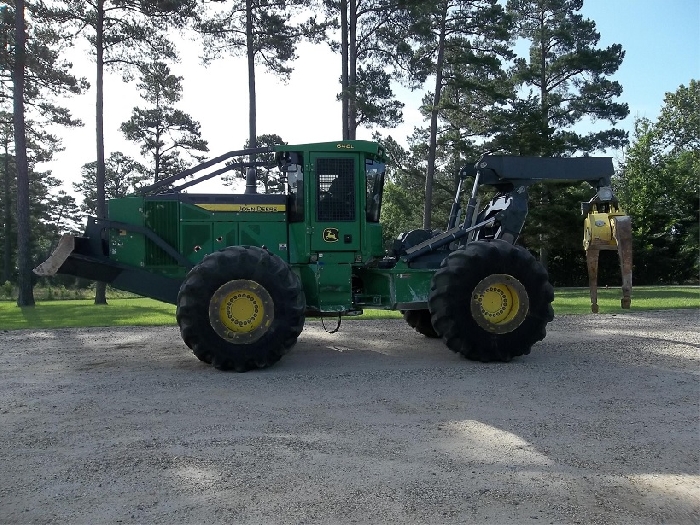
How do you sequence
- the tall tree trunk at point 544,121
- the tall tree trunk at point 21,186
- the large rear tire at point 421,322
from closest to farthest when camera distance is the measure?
the large rear tire at point 421,322
the tall tree trunk at point 21,186
the tall tree trunk at point 544,121

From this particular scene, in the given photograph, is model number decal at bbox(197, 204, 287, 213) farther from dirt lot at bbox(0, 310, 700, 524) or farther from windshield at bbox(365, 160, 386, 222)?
dirt lot at bbox(0, 310, 700, 524)

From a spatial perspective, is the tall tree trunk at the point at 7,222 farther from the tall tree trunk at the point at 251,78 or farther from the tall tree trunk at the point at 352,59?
the tall tree trunk at the point at 352,59

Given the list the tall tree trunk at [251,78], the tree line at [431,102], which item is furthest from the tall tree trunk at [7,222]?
the tall tree trunk at [251,78]

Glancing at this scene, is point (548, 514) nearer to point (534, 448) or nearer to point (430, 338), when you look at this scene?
point (534, 448)

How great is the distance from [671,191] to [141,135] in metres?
33.8

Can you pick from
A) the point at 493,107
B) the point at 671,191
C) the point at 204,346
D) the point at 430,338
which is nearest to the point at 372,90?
the point at 493,107

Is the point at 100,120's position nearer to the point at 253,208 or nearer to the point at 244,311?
the point at 253,208

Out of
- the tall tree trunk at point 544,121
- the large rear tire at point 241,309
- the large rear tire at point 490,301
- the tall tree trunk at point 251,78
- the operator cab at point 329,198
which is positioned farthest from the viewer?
the tall tree trunk at point 544,121

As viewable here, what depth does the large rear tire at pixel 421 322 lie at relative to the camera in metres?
10.9

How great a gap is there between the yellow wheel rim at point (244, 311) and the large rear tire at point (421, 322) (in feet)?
12.1

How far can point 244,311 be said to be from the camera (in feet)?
25.9

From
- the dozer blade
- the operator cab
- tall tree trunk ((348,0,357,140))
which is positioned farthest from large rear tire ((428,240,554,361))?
tall tree trunk ((348,0,357,140))

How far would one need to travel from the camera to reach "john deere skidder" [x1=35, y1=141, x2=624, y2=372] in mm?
7906

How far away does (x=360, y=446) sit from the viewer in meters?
4.84
